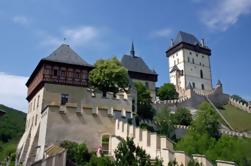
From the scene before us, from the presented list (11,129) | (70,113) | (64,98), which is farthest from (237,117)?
(70,113)

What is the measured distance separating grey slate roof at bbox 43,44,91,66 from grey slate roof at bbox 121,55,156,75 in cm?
3307

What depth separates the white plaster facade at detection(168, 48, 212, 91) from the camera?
9788 centimetres

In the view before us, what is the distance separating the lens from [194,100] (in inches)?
3000

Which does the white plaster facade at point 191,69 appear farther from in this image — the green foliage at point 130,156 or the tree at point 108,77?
the green foliage at point 130,156

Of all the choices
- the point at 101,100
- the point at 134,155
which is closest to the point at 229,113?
the point at 101,100

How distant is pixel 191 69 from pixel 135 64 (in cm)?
3147

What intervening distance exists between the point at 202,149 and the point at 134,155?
96.0ft

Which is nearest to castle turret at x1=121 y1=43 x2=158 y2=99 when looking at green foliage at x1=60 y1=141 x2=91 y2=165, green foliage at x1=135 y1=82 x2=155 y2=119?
green foliage at x1=135 y1=82 x2=155 y2=119

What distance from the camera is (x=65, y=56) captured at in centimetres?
3734

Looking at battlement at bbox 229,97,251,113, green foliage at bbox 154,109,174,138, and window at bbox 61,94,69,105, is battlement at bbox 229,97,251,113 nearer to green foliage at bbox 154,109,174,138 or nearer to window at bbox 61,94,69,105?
green foliage at bbox 154,109,174,138

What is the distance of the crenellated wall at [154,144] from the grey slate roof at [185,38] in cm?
7507

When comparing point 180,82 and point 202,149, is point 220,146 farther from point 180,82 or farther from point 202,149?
point 180,82

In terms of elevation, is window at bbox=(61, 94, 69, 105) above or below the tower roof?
below

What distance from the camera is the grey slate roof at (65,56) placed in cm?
3638
